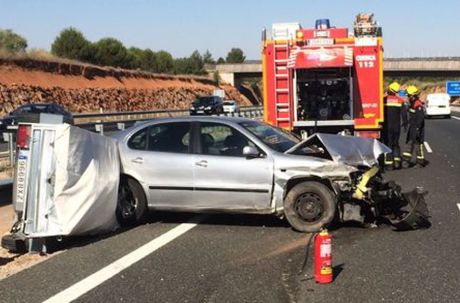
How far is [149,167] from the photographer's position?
8586 millimetres

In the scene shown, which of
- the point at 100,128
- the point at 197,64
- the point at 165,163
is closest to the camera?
the point at 165,163

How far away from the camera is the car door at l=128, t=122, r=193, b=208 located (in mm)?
8414

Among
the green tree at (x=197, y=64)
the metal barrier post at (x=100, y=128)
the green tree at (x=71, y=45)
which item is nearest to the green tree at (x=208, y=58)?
the green tree at (x=197, y=64)

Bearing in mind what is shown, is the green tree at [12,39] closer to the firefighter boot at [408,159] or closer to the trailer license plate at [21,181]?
the firefighter boot at [408,159]

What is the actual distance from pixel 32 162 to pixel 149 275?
85.4 inches

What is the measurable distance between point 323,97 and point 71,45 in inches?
2424

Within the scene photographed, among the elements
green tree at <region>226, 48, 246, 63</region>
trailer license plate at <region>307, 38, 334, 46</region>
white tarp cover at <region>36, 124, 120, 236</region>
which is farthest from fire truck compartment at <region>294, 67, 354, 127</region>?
green tree at <region>226, 48, 246, 63</region>

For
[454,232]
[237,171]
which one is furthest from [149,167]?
[454,232]

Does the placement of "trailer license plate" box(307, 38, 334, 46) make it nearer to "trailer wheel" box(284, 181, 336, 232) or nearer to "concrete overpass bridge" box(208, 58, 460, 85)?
"trailer wheel" box(284, 181, 336, 232)

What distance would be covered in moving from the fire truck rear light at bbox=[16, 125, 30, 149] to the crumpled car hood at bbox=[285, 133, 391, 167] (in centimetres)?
322

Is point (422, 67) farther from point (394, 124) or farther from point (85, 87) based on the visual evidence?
point (394, 124)

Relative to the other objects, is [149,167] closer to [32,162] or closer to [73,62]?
[32,162]

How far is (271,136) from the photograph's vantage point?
8.80 metres

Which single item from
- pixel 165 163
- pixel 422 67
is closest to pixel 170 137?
pixel 165 163
